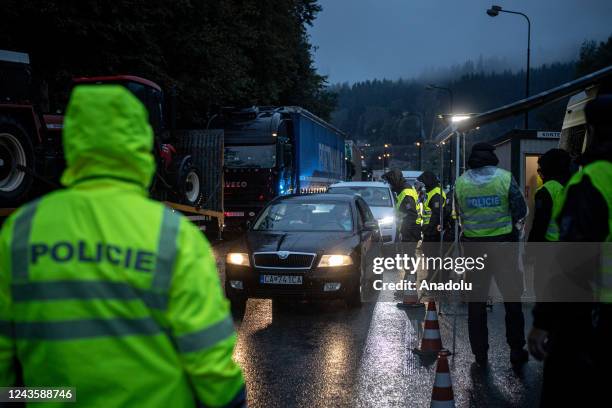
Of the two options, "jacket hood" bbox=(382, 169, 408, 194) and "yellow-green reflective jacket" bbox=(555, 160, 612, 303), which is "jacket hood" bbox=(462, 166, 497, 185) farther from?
"jacket hood" bbox=(382, 169, 408, 194)

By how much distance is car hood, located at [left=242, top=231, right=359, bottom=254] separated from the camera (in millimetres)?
8898

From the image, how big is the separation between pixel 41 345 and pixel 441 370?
316cm

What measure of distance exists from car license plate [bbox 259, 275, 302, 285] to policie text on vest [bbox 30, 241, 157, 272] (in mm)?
6728

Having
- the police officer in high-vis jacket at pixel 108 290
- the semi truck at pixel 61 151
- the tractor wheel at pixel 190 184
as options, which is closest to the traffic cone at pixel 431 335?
the police officer in high-vis jacket at pixel 108 290

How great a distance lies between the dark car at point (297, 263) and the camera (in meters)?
8.68

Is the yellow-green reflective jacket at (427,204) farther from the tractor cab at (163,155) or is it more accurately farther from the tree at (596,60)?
the tree at (596,60)

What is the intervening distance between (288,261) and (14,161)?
14.0 feet

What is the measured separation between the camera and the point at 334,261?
8805 millimetres

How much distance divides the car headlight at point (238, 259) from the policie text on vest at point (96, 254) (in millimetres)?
6834

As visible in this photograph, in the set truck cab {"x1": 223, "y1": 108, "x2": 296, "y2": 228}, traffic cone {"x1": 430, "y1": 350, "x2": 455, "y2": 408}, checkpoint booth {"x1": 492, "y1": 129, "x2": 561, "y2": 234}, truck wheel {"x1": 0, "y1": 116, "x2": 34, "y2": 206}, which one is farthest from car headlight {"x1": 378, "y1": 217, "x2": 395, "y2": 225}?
traffic cone {"x1": 430, "y1": 350, "x2": 455, "y2": 408}

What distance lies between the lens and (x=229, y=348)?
2068 mm

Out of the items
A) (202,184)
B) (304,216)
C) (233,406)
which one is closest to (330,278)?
(304,216)

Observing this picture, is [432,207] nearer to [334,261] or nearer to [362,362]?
[334,261]

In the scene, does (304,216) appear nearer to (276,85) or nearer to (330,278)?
(330,278)
